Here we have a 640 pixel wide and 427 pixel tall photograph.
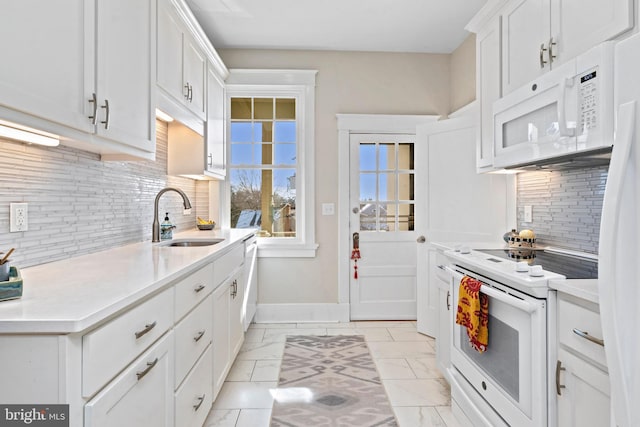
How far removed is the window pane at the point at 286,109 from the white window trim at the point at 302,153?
8cm

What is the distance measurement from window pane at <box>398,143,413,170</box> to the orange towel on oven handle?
221cm

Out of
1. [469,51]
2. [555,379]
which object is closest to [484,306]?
[555,379]

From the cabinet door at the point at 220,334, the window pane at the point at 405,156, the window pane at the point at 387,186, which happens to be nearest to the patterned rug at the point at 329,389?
the cabinet door at the point at 220,334

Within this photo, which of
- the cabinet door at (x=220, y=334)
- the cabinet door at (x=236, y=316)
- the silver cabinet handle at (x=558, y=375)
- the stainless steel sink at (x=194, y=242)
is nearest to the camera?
the silver cabinet handle at (x=558, y=375)

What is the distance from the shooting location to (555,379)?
1.36 metres

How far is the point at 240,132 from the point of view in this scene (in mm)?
3854

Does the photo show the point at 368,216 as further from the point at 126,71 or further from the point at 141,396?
the point at 141,396

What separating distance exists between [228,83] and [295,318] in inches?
98.0

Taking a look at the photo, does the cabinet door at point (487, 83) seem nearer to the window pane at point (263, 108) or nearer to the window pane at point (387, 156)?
the window pane at point (387, 156)

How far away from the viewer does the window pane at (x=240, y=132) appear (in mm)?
3842

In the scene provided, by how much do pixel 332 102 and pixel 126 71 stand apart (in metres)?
2.41

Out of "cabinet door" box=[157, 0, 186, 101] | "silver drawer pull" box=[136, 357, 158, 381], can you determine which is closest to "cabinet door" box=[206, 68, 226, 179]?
"cabinet door" box=[157, 0, 186, 101]

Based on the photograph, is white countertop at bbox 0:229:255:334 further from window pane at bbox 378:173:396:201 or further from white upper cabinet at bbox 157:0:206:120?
window pane at bbox 378:173:396:201

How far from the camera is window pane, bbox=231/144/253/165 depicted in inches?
151
